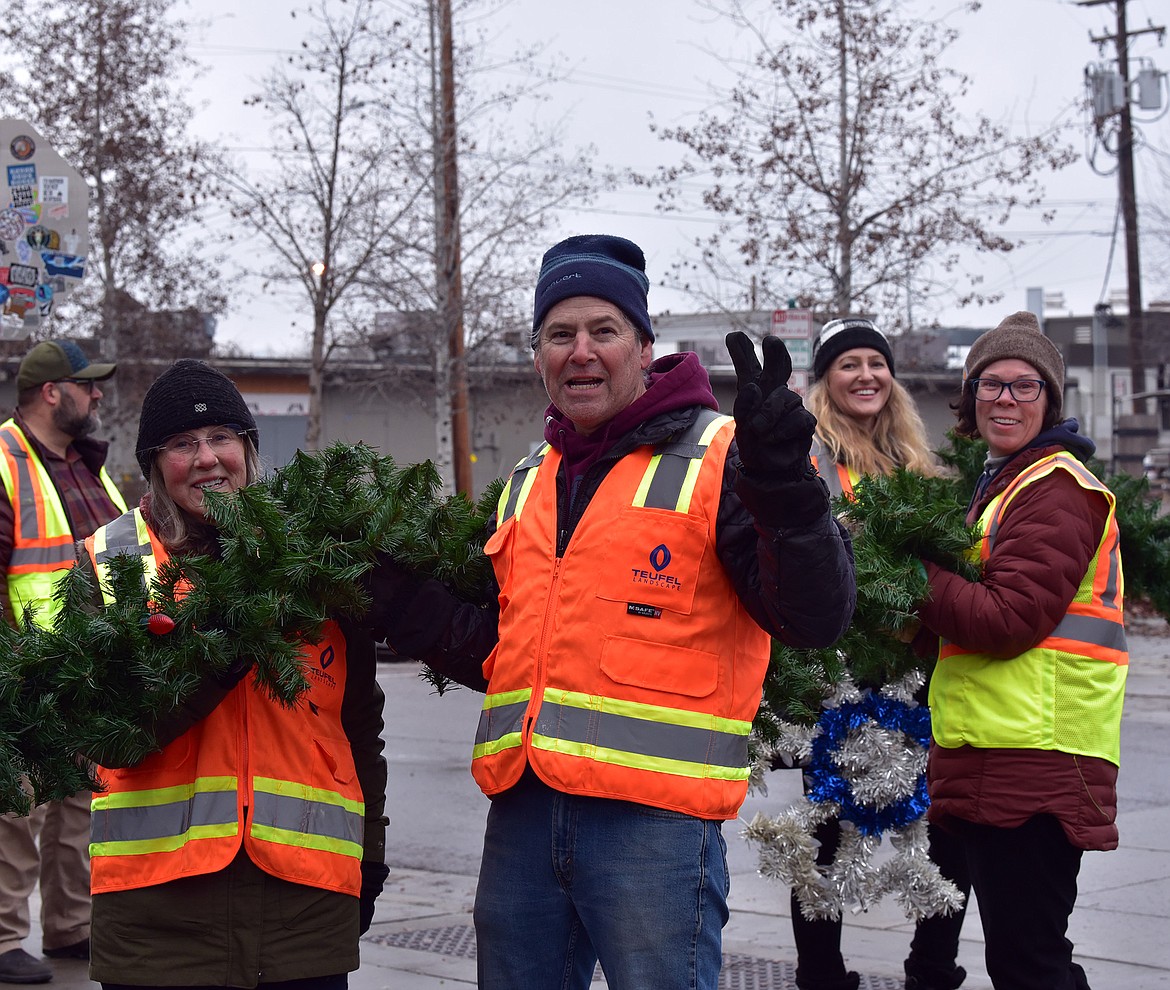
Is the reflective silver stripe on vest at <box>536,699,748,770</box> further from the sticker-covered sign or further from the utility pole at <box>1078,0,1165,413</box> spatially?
the utility pole at <box>1078,0,1165,413</box>

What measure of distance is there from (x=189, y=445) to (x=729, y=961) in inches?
131

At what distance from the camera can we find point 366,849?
3242 millimetres

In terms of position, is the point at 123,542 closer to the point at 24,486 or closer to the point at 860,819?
the point at 24,486

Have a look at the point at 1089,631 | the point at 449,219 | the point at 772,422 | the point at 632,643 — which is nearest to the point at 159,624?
the point at 632,643

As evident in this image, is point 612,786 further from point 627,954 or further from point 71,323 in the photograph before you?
point 71,323

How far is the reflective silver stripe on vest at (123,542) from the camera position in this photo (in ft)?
10.3

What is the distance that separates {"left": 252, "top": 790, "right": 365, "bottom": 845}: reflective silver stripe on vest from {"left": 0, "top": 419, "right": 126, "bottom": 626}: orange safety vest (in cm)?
269

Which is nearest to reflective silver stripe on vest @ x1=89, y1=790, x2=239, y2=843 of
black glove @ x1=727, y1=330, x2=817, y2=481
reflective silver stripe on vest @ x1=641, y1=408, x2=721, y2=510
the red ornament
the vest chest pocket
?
the red ornament

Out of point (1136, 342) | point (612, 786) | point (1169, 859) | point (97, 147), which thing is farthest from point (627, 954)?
point (1136, 342)

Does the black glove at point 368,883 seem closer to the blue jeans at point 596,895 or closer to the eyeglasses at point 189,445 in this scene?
the blue jeans at point 596,895

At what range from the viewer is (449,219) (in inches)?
803

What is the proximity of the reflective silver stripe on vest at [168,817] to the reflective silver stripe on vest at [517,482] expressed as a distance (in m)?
0.83

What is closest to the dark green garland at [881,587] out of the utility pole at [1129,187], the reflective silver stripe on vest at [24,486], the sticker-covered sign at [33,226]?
the reflective silver stripe on vest at [24,486]

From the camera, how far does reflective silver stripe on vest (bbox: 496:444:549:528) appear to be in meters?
3.18
